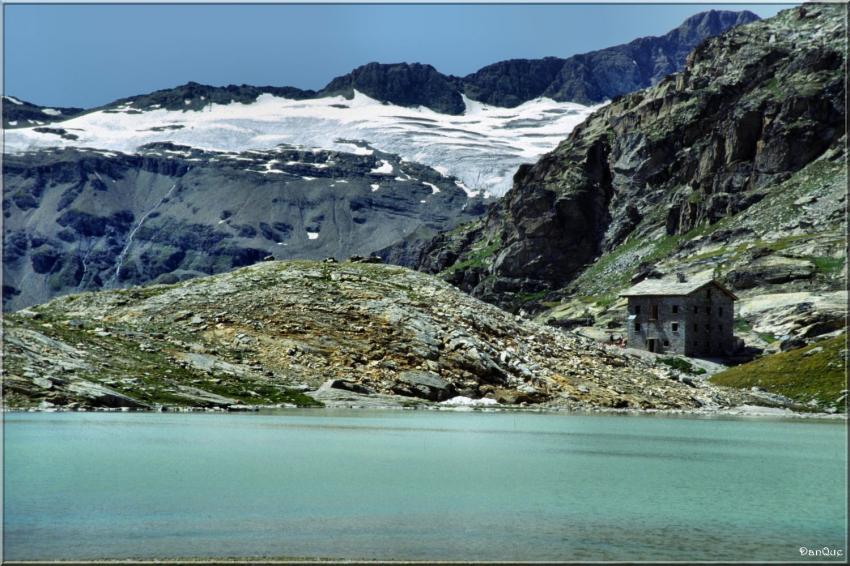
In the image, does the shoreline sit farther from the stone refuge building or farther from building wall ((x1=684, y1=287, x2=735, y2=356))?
building wall ((x1=684, y1=287, x2=735, y2=356))

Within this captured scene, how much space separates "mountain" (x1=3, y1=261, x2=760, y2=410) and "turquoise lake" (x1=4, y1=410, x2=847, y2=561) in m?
11.9

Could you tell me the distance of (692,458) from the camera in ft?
156

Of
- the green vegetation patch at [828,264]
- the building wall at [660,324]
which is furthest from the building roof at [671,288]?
the green vegetation patch at [828,264]

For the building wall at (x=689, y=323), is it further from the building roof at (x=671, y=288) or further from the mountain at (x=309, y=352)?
the mountain at (x=309, y=352)

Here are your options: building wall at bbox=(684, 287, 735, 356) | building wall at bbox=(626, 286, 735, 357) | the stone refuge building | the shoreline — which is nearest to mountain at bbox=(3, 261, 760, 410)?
the shoreline

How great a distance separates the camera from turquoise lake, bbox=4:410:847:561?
2566 centimetres

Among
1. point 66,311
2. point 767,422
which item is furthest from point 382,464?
point 66,311

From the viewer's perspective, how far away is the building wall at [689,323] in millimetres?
148625

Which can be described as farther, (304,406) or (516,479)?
(304,406)

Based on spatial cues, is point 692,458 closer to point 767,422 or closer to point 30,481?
point 30,481

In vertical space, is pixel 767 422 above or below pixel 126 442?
below

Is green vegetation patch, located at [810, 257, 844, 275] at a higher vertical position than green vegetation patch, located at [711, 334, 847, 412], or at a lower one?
higher

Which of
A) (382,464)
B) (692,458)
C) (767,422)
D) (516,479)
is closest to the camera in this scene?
(516,479)

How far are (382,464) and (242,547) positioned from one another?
1559 centimetres
